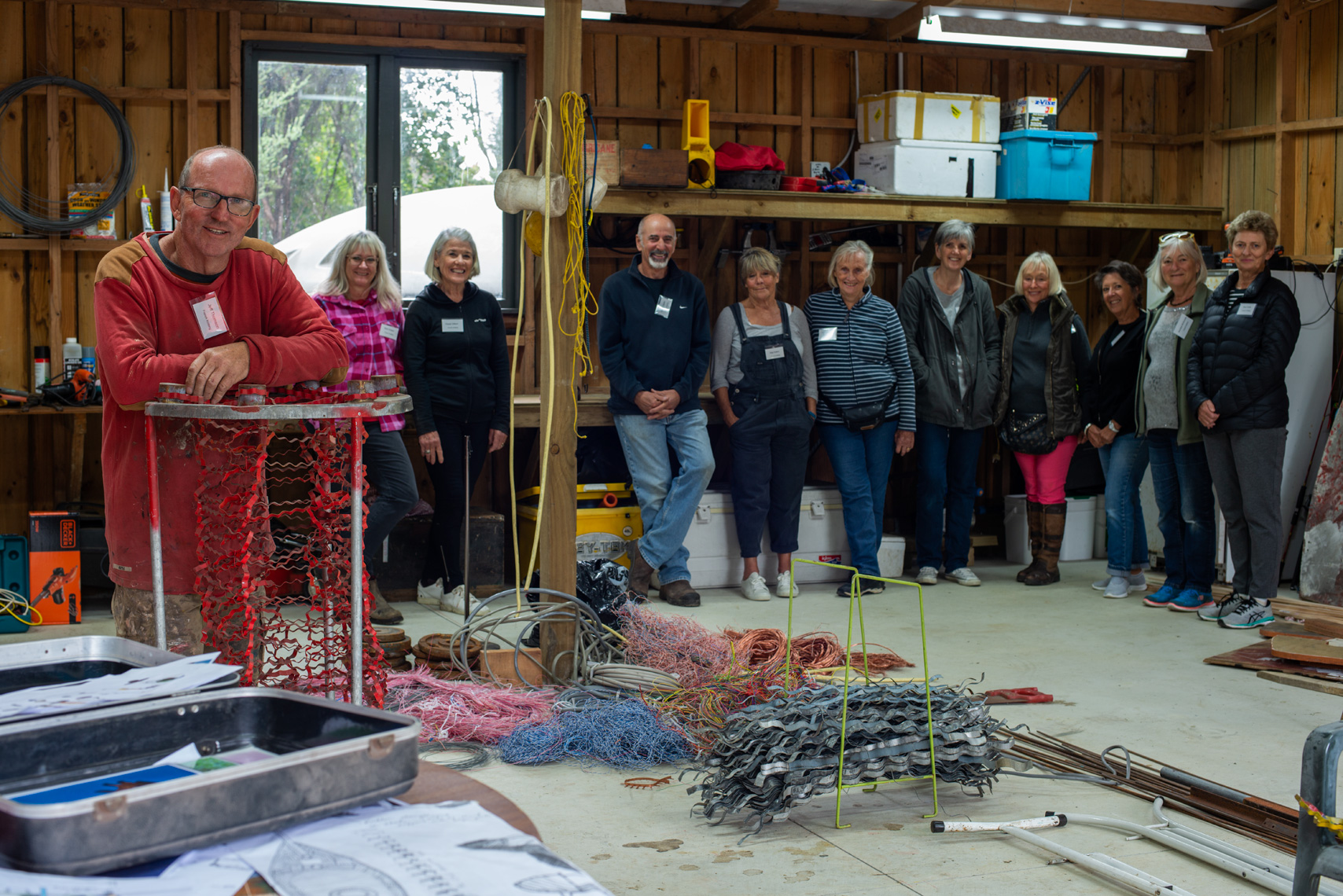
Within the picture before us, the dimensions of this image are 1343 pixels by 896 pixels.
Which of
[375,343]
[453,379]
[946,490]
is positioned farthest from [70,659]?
[946,490]

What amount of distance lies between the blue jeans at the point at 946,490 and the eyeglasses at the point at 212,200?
15.8ft

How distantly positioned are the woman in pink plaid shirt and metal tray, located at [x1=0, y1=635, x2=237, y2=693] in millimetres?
3939

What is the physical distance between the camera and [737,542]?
6.39m

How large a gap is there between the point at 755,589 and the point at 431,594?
159 cm

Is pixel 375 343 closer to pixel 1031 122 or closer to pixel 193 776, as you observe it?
pixel 1031 122

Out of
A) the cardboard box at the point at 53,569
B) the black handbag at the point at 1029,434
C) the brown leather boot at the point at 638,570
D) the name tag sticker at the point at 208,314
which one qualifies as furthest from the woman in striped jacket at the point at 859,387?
the name tag sticker at the point at 208,314

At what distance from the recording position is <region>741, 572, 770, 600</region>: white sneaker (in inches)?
236

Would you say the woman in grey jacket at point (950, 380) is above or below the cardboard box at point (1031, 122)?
below

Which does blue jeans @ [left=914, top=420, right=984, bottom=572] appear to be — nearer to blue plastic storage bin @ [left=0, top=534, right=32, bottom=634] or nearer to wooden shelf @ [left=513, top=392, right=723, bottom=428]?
wooden shelf @ [left=513, top=392, right=723, bottom=428]

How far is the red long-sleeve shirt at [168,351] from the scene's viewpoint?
217cm

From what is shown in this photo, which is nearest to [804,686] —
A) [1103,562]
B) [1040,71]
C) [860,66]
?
[1103,562]

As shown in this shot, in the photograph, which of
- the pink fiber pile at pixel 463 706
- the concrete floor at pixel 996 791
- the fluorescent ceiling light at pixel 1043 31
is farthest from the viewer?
the fluorescent ceiling light at pixel 1043 31

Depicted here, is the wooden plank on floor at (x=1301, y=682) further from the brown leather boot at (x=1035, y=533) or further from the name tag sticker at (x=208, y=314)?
the name tag sticker at (x=208, y=314)

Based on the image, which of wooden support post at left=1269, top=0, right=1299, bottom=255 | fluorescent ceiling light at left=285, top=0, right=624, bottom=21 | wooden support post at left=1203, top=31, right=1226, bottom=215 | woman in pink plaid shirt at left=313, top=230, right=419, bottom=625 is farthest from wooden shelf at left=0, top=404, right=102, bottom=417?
wooden support post at left=1203, top=31, right=1226, bottom=215
